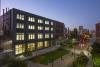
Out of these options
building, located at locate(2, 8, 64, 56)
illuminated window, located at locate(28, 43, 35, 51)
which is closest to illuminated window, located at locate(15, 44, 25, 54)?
building, located at locate(2, 8, 64, 56)

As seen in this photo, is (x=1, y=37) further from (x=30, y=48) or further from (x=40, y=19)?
(x=40, y=19)

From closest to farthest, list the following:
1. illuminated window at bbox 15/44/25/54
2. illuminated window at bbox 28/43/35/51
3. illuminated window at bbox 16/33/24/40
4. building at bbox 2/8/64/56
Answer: building at bbox 2/8/64/56 < illuminated window at bbox 15/44/25/54 < illuminated window at bbox 16/33/24/40 < illuminated window at bbox 28/43/35/51

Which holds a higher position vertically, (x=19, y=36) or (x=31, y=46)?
(x=19, y=36)

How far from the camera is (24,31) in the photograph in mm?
55719

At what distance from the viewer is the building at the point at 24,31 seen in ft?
164

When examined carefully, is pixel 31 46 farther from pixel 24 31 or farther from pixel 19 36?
pixel 19 36

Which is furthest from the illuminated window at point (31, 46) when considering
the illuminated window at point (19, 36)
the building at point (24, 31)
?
the illuminated window at point (19, 36)

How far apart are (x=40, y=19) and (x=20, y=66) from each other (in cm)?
4053

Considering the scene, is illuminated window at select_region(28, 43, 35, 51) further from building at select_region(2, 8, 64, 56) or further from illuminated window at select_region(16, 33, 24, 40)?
illuminated window at select_region(16, 33, 24, 40)

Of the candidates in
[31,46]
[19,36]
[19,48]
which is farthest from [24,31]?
[31,46]

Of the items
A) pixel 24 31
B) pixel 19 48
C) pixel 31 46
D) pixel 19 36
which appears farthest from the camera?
pixel 31 46

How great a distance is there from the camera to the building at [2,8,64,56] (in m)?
50.0

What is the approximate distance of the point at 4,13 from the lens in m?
54.6

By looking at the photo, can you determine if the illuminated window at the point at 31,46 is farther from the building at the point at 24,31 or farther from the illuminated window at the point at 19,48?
the illuminated window at the point at 19,48
